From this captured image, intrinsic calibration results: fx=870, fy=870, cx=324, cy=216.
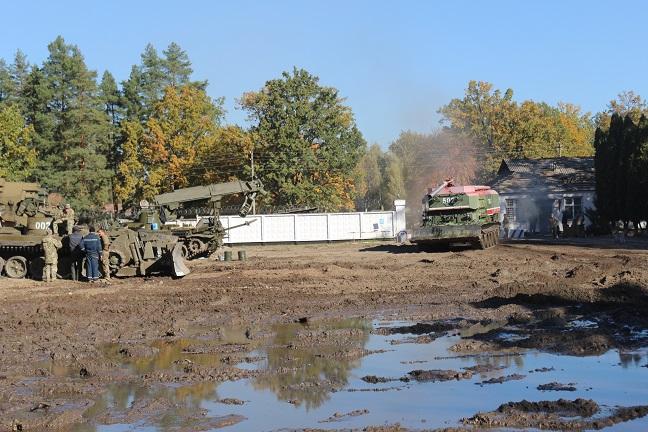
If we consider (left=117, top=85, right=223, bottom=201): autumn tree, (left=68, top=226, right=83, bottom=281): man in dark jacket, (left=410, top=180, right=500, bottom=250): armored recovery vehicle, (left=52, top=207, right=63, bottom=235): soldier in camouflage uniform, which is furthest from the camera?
(left=117, top=85, right=223, bottom=201): autumn tree

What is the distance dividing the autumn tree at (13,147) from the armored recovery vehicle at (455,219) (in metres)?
28.6

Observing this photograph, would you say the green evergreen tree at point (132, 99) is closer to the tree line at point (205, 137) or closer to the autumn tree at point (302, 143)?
the tree line at point (205, 137)

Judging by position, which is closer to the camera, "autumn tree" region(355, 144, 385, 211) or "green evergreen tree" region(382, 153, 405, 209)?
"green evergreen tree" region(382, 153, 405, 209)

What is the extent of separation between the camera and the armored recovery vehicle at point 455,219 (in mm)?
28891

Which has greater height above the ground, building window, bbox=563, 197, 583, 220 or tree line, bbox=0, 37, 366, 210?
tree line, bbox=0, 37, 366, 210

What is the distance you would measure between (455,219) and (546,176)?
21463mm

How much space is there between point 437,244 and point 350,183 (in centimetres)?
2629

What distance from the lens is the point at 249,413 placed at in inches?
340

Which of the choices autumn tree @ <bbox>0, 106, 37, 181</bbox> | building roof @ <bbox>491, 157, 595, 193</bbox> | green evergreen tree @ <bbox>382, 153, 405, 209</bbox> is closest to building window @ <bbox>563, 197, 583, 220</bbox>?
building roof @ <bbox>491, 157, 595, 193</bbox>

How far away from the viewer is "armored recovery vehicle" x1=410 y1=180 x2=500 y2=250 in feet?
94.8

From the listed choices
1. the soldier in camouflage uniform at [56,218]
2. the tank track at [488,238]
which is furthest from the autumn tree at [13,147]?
the tank track at [488,238]

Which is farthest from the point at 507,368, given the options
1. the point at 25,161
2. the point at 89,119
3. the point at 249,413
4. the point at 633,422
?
the point at 89,119

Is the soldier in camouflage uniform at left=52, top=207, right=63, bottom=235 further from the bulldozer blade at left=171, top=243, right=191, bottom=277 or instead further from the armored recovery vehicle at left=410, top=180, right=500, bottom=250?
the armored recovery vehicle at left=410, top=180, right=500, bottom=250

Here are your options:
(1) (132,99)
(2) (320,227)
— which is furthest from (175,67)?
(2) (320,227)
